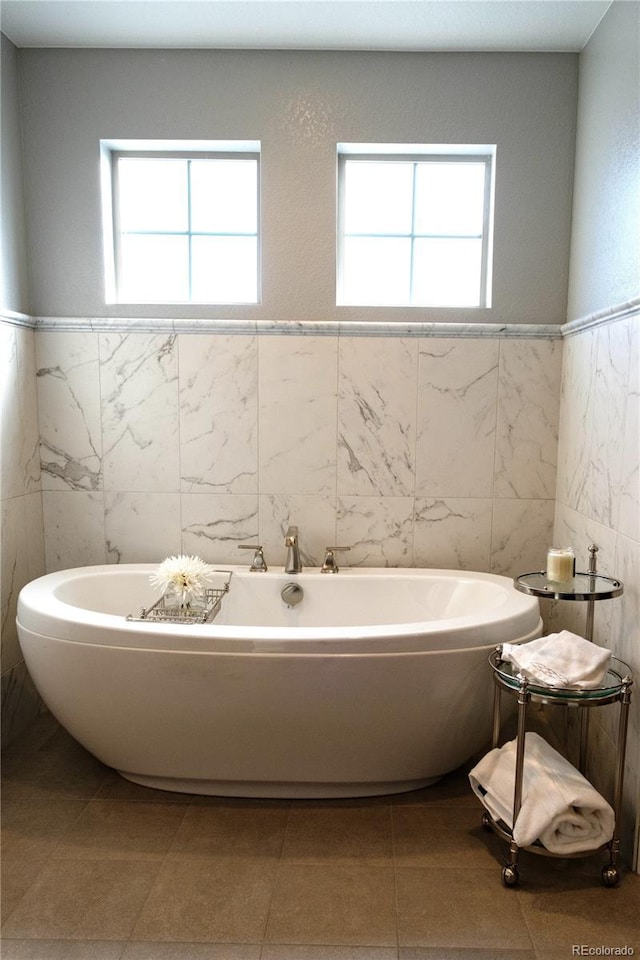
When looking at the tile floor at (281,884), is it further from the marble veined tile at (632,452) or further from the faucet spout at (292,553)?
the marble veined tile at (632,452)

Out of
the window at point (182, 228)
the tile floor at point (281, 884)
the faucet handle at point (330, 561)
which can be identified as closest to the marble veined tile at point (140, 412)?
the window at point (182, 228)

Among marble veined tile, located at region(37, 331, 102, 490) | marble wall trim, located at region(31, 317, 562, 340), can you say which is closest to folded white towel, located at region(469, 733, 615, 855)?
marble wall trim, located at region(31, 317, 562, 340)

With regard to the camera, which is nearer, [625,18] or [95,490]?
[625,18]

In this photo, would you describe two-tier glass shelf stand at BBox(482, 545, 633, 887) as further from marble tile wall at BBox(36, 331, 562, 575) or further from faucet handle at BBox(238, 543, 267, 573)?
faucet handle at BBox(238, 543, 267, 573)

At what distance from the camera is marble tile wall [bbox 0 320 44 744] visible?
2.54 m

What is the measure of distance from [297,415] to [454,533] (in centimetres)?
82

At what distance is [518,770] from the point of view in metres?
1.77

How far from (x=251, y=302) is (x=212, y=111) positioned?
0.75 m

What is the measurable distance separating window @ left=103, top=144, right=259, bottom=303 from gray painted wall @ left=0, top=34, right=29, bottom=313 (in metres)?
0.34

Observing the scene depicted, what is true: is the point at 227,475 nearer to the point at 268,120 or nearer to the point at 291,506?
the point at 291,506

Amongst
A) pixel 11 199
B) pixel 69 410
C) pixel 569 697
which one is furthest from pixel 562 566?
pixel 11 199

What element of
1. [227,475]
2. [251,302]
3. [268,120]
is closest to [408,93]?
[268,120]

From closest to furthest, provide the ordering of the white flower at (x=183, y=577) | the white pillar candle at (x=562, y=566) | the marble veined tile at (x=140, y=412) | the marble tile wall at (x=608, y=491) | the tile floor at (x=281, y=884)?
the tile floor at (x=281, y=884)
the marble tile wall at (x=608, y=491)
the white pillar candle at (x=562, y=566)
the white flower at (x=183, y=577)
the marble veined tile at (x=140, y=412)

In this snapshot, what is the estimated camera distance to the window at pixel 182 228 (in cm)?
284
